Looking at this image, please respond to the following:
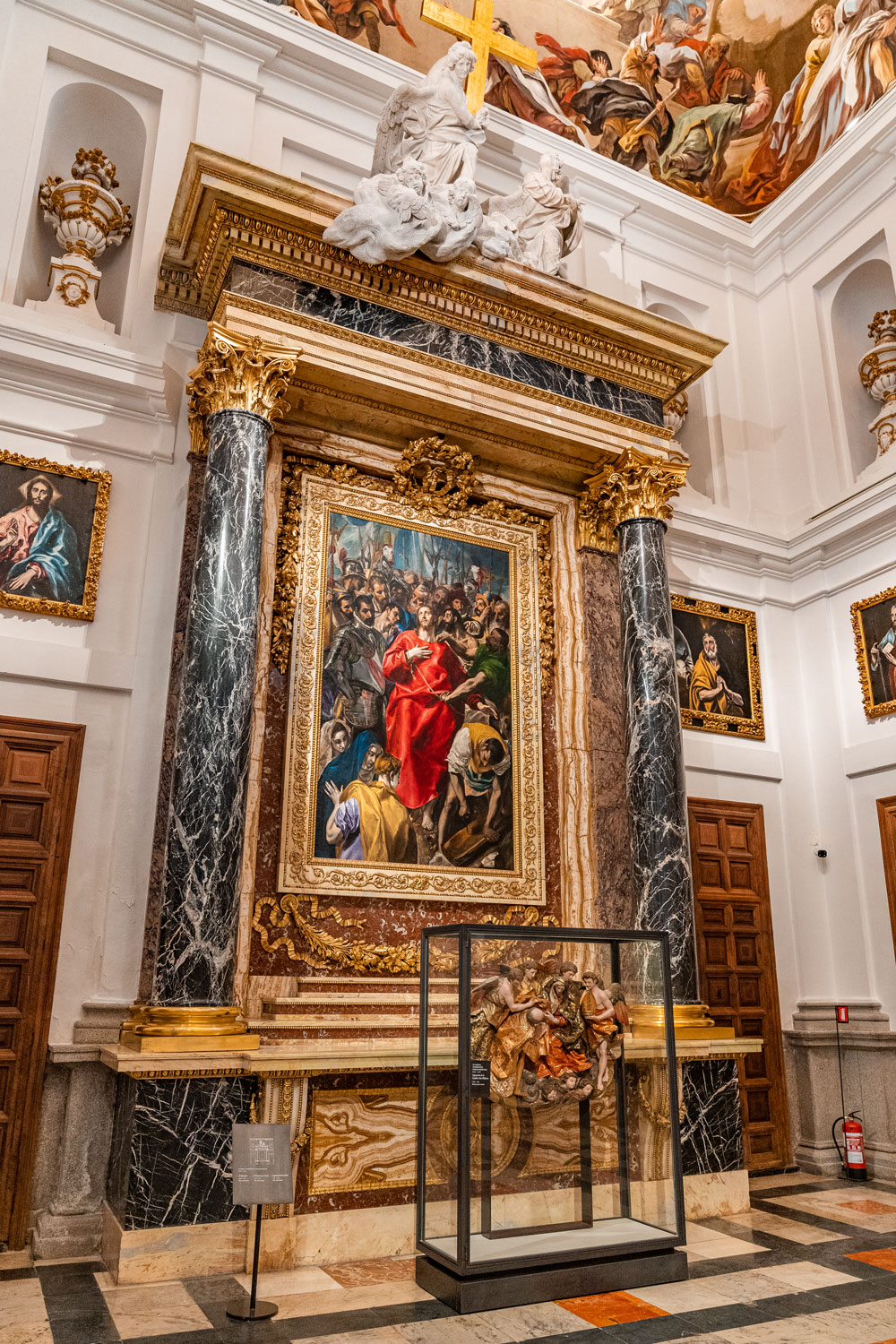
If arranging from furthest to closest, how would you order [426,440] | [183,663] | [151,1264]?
[426,440] → [183,663] → [151,1264]

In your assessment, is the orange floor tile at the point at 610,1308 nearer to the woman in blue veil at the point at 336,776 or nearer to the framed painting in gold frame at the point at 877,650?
the woman in blue veil at the point at 336,776

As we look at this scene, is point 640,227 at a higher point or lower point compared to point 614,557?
higher

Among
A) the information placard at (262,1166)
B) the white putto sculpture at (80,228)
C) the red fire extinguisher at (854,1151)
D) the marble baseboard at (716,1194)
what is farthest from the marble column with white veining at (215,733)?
the red fire extinguisher at (854,1151)

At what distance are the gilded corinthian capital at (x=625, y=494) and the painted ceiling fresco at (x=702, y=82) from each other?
4.55 metres

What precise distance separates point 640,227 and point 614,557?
4.57m

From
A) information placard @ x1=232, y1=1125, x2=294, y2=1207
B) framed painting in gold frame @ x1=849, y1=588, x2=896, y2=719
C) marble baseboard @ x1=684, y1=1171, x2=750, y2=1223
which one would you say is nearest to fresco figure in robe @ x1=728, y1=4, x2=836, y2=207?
framed painting in gold frame @ x1=849, y1=588, x2=896, y2=719

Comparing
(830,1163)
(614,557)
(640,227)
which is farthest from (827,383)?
(830,1163)

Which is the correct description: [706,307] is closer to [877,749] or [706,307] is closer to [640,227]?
[640,227]

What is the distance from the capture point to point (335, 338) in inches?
292

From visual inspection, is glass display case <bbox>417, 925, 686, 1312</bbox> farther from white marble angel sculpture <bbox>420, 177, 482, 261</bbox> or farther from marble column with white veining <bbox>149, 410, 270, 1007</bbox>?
white marble angel sculpture <bbox>420, 177, 482, 261</bbox>

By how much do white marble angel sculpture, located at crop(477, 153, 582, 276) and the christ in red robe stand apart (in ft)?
10.4

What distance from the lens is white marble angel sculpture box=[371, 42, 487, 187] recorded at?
770 cm

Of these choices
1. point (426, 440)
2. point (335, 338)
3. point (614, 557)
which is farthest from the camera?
point (614, 557)

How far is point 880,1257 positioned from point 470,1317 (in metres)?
2.59
